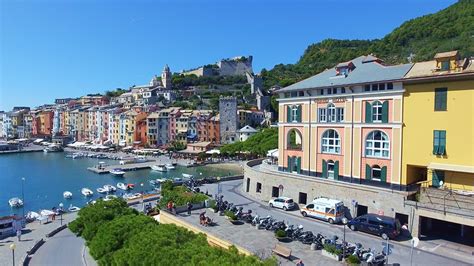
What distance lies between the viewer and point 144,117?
373 feet

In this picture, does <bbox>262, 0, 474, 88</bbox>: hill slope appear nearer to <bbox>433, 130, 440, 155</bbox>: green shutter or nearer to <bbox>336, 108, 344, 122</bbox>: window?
<bbox>336, 108, 344, 122</bbox>: window

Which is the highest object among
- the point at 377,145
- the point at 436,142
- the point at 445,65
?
the point at 445,65

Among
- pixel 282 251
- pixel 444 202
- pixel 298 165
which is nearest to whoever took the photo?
pixel 282 251

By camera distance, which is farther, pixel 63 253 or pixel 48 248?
pixel 48 248

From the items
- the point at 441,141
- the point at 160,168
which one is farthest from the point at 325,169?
the point at 160,168

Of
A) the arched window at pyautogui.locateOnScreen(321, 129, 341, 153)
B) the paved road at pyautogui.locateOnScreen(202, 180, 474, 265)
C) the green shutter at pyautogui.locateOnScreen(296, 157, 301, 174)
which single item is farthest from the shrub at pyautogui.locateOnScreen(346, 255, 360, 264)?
the green shutter at pyautogui.locateOnScreen(296, 157, 301, 174)

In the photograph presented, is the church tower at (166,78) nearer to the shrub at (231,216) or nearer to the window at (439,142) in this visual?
the shrub at (231,216)

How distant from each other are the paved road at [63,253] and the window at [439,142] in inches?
923

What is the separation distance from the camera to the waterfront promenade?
25.3m

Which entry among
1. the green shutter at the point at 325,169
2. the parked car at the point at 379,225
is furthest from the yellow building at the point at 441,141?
the green shutter at the point at 325,169

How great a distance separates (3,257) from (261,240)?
64.2ft

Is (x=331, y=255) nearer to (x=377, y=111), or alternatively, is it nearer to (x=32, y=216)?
(x=377, y=111)

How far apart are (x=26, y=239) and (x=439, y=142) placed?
32.5 metres

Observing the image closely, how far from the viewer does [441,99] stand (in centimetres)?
2419
